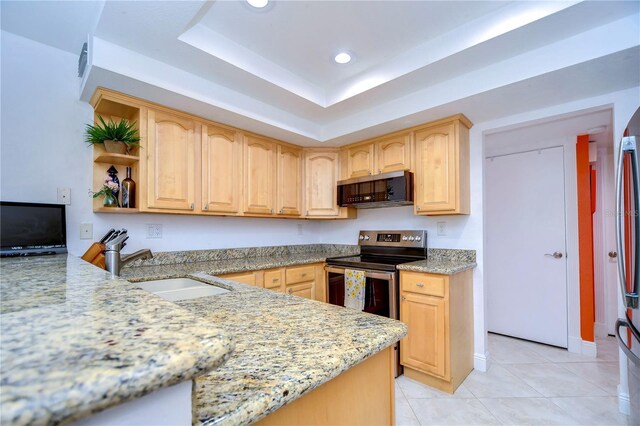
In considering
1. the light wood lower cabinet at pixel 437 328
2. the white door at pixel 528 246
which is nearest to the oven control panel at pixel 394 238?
the light wood lower cabinet at pixel 437 328

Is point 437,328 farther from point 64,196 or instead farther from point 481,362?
point 64,196

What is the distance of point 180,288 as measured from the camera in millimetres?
1930

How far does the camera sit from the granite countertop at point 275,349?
49cm

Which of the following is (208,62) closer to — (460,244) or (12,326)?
(12,326)

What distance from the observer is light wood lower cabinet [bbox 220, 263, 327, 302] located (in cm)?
244

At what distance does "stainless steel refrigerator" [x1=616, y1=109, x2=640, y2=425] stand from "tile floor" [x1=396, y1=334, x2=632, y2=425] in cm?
51

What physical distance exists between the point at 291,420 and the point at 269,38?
2.09 metres

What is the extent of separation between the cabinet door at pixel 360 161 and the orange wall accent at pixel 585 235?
198 centimetres

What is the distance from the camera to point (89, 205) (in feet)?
7.16

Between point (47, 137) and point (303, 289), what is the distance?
225 centimetres

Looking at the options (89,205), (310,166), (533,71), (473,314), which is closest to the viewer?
(533,71)

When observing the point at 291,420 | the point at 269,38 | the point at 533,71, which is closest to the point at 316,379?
the point at 291,420

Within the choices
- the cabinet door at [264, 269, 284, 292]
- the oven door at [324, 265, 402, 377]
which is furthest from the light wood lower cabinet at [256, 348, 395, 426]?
the cabinet door at [264, 269, 284, 292]

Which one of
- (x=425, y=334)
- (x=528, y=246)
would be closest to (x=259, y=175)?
(x=425, y=334)
